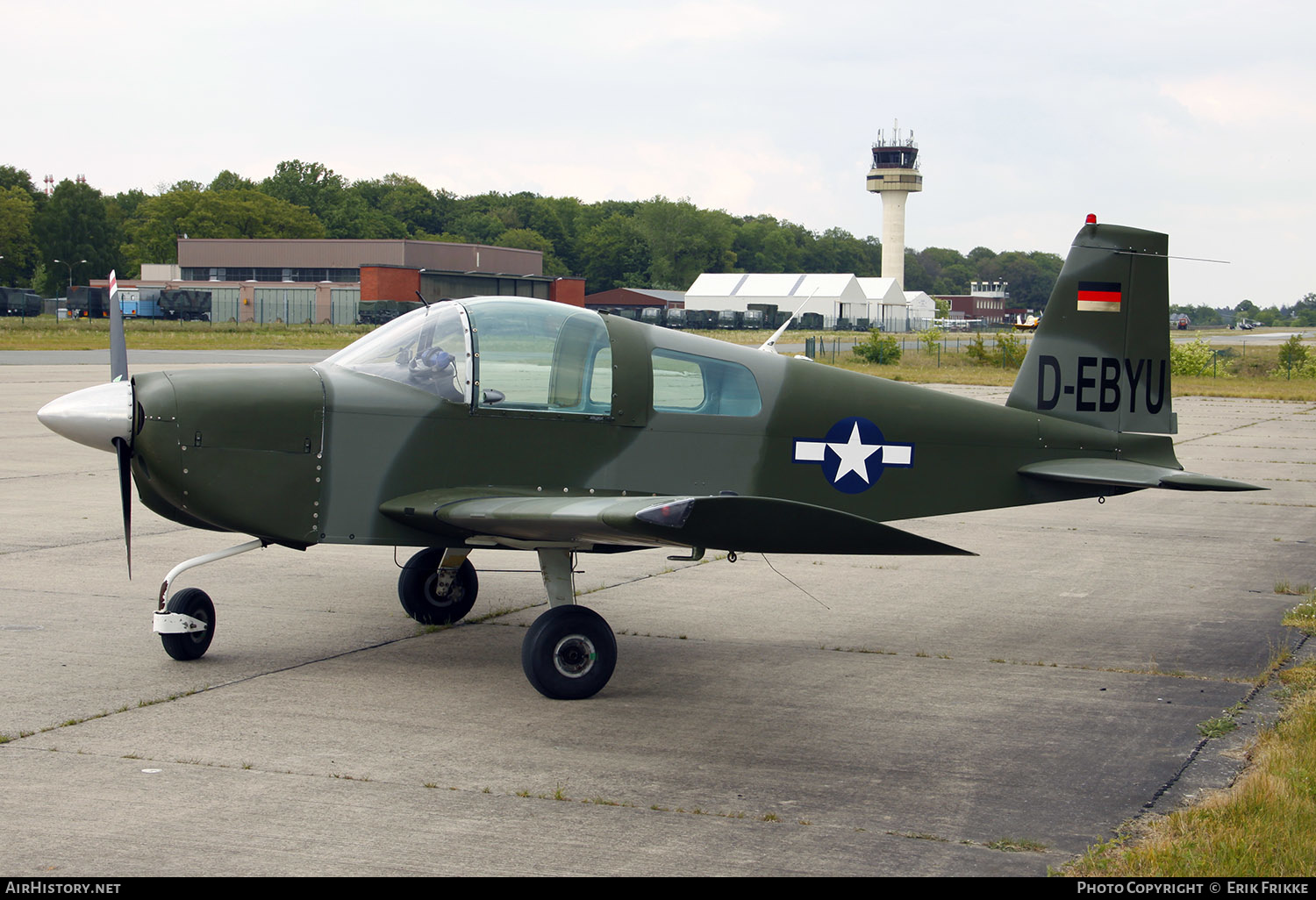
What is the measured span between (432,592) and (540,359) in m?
2.18

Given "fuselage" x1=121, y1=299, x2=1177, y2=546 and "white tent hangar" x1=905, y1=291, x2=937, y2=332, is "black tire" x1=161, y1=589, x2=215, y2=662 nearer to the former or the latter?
"fuselage" x1=121, y1=299, x2=1177, y2=546

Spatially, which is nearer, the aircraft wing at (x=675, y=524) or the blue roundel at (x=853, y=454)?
the aircraft wing at (x=675, y=524)

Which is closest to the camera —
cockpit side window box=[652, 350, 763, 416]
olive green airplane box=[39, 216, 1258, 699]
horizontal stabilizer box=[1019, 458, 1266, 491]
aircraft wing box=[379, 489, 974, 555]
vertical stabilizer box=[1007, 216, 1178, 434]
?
aircraft wing box=[379, 489, 974, 555]

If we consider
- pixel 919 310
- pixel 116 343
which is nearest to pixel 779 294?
pixel 919 310

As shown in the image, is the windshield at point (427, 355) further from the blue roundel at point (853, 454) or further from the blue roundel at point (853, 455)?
the blue roundel at point (853, 455)

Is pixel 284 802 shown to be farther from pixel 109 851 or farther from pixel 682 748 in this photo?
pixel 682 748

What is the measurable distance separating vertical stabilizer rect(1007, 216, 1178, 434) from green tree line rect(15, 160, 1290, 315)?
111 meters

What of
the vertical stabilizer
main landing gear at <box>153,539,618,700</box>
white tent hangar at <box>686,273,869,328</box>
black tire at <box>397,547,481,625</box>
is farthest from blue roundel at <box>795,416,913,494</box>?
white tent hangar at <box>686,273,869,328</box>

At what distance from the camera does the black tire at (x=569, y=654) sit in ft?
22.1

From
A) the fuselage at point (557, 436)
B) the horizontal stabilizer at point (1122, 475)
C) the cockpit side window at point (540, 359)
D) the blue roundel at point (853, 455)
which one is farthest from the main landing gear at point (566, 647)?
the horizontal stabilizer at point (1122, 475)

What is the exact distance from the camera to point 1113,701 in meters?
7.03

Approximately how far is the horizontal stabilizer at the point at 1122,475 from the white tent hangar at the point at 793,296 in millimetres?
102690

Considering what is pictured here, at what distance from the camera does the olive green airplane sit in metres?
6.72

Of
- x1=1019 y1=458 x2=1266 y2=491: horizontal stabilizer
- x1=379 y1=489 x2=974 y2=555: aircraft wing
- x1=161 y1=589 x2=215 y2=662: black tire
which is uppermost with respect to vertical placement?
x1=1019 y1=458 x2=1266 y2=491: horizontal stabilizer
